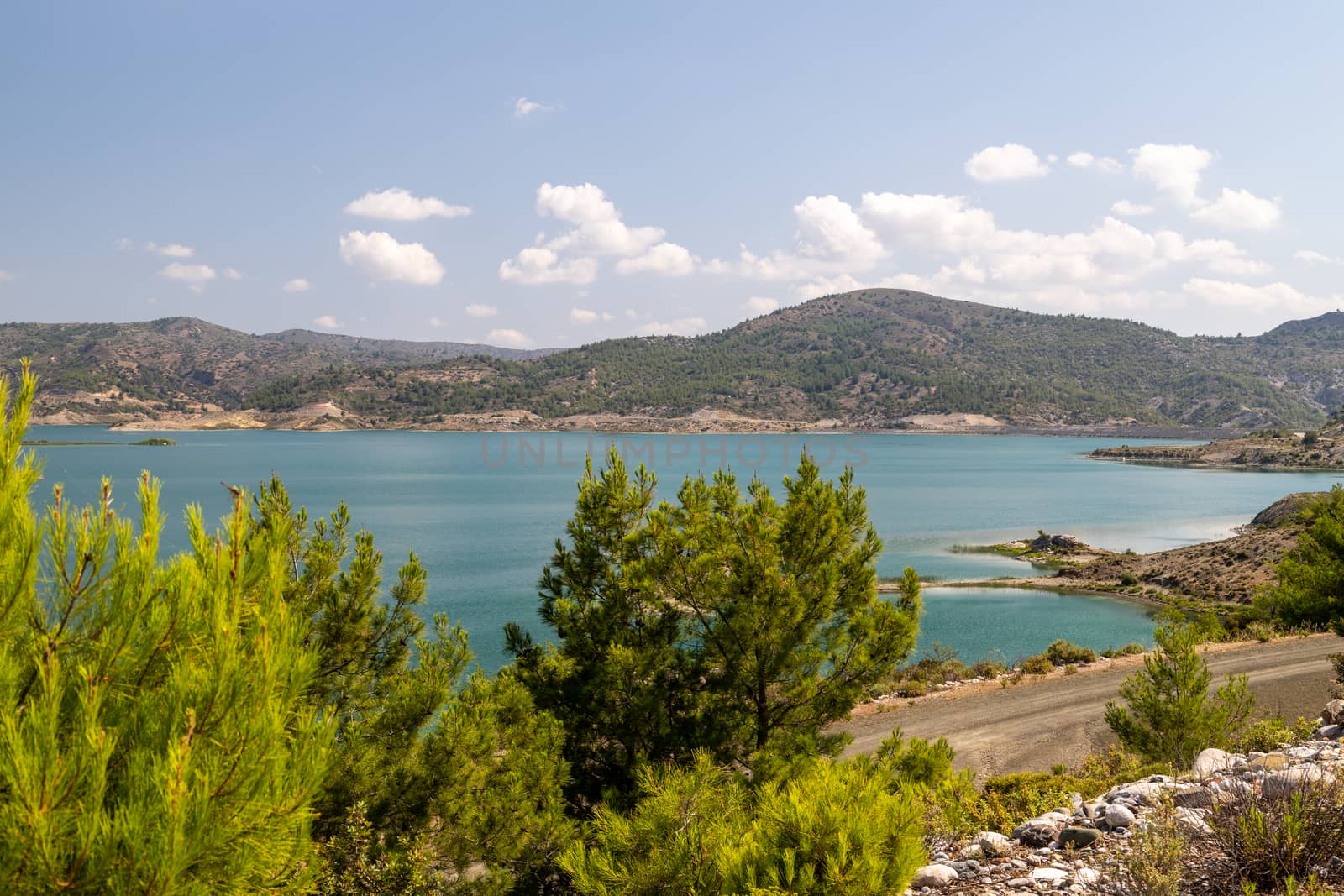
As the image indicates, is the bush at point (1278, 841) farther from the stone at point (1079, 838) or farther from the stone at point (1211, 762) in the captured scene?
the stone at point (1211, 762)

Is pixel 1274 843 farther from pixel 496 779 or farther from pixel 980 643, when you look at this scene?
pixel 980 643

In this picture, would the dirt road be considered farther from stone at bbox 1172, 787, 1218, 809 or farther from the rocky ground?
stone at bbox 1172, 787, 1218, 809

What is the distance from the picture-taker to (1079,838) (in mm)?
6531

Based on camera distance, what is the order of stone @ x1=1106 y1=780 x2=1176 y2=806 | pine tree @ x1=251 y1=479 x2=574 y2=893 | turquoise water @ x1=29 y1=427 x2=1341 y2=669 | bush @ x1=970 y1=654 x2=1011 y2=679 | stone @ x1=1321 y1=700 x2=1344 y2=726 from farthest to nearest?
1. turquoise water @ x1=29 y1=427 x2=1341 y2=669
2. bush @ x1=970 y1=654 x2=1011 y2=679
3. stone @ x1=1321 y1=700 x2=1344 y2=726
4. pine tree @ x1=251 y1=479 x2=574 y2=893
5. stone @ x1=1106 y1=780 x2=1176 y2=806

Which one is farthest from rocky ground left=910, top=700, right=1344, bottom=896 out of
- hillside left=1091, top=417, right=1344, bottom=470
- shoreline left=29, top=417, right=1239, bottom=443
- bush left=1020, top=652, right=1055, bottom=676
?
shoreline left=29, top=417, right=1239, bottom=443

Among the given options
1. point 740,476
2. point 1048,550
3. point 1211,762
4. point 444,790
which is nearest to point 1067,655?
point 1211,762

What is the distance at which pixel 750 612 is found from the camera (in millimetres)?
10500

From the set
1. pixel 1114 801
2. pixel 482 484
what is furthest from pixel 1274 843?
pixel 482 484

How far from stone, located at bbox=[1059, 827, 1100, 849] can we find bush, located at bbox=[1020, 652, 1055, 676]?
773 inches

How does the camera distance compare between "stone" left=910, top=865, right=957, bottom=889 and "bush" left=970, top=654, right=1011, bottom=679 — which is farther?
"bush" left=970, top=654, right=1011, bottom=679

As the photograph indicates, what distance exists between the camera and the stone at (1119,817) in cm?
671

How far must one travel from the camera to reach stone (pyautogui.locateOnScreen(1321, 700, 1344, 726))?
12.1m

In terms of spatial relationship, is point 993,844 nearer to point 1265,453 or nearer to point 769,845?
point 769,845

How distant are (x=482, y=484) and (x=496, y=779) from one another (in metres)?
85.2
